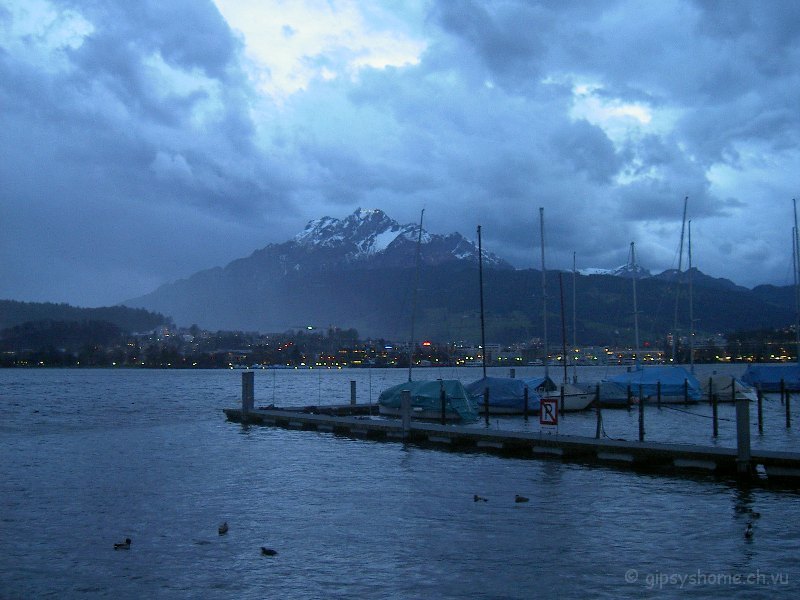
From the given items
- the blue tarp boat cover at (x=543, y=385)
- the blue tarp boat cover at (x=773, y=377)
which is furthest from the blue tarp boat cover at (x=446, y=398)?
the blue tarp boat cover at (x=773, y=377)

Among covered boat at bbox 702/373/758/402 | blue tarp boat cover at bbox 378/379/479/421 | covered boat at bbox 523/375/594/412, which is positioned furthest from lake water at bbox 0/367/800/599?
covered boat at bbox 702/373/758/402

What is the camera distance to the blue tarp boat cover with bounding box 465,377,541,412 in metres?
54.6

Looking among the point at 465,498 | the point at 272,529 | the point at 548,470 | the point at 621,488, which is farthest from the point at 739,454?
the point at 272,529

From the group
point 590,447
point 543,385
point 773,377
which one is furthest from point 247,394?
point 773,377

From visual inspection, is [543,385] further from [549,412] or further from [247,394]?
[549,412]

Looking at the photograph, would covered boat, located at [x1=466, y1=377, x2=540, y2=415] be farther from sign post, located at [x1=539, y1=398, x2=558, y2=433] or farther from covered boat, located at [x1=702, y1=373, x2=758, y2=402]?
sign post, located at [x1=539, y1=398, x2=558, y2=433]

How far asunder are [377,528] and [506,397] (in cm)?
3559

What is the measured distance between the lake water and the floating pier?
3.40 ft

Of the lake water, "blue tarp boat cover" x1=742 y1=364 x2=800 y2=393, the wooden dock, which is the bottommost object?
the lake water

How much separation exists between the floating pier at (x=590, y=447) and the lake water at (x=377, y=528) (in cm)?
104

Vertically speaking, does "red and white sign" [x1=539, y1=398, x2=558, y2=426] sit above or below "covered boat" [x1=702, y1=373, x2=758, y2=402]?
above

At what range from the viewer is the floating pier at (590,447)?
2611 cm

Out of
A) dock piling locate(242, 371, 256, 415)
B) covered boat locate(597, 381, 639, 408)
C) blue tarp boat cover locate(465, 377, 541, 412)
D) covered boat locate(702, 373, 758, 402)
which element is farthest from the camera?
covered boat locate(597, 381, 639, 408)

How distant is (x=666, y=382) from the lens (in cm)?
6538
